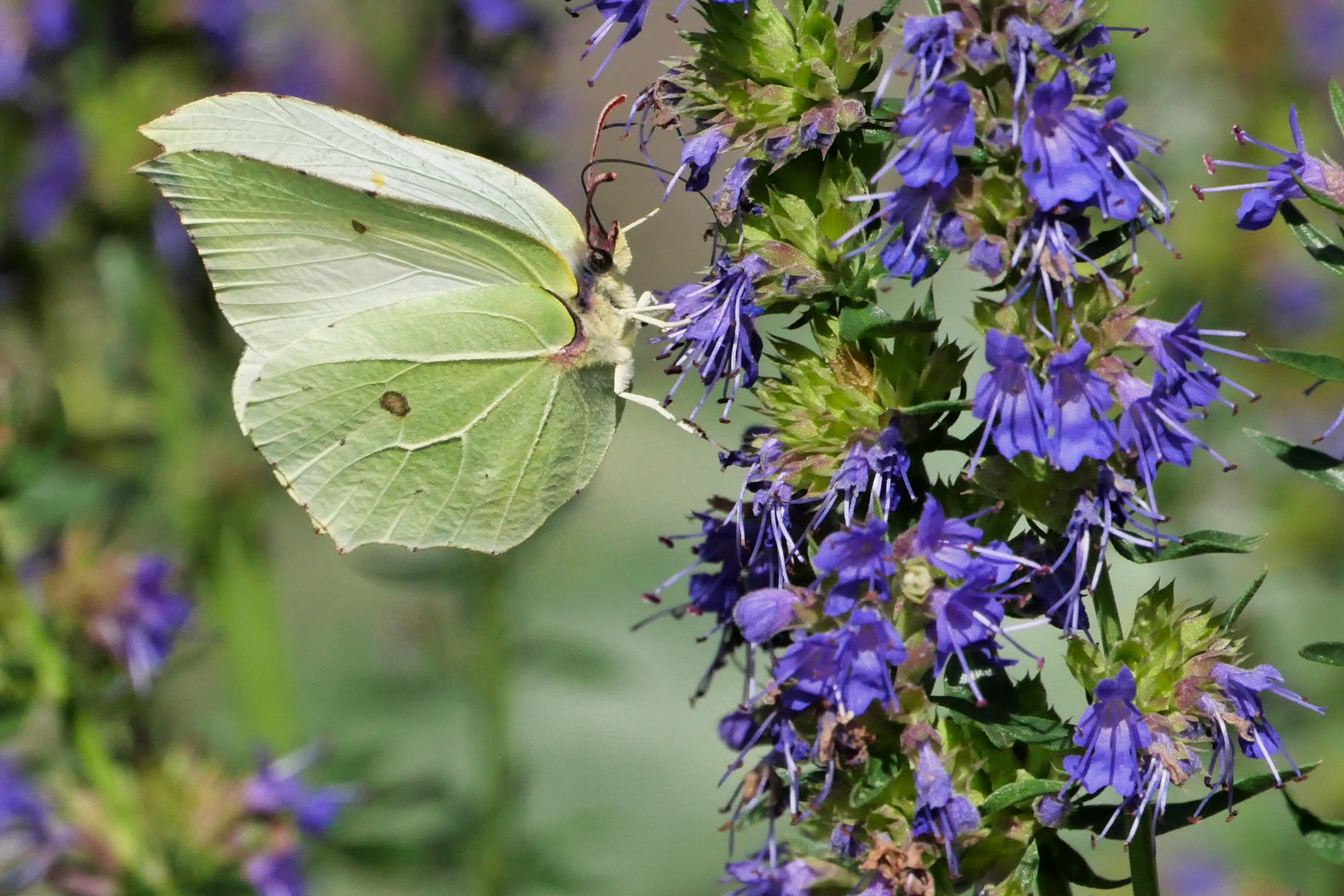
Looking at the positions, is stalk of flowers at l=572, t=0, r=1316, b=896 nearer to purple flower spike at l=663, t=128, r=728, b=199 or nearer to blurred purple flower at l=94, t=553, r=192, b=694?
purple flower spike at l=663, t=128, r=728, b=199

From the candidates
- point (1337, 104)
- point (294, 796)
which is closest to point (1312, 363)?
point (1337, 104)

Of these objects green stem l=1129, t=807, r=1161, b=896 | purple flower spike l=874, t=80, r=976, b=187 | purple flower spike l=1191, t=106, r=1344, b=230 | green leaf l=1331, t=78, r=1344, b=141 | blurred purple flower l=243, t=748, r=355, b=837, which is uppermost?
green leaf l=1331, t=78, r=1344, b=141

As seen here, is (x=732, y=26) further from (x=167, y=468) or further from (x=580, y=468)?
(x=167, y=468)

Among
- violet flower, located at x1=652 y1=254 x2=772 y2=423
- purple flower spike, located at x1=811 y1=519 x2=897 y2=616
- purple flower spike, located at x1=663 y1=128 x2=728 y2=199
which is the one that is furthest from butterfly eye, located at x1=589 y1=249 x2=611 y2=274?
purple flower spike, located at x1=811 y1=519 x2=897 y2=616

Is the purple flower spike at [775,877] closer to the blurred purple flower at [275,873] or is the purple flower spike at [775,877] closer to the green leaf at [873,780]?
the green leaf at [873,780]

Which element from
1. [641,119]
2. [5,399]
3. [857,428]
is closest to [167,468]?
[5,399]
